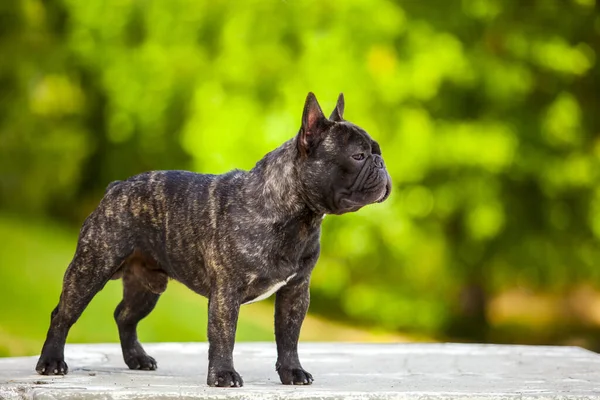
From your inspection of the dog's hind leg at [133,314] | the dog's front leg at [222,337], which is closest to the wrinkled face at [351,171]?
the dog's front leg at [222,337]

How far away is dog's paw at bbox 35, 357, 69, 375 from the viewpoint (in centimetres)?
559

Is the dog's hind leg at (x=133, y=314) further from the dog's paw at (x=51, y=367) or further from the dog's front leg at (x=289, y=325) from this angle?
the dog's front leg at (x=289, y=325)

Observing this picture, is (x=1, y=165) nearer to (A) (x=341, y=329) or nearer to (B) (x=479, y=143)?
(A) (x=341, y=329)

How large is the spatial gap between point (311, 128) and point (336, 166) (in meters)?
0.24

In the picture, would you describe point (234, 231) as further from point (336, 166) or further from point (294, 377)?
point (294, 377)

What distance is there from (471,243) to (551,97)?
2325mm

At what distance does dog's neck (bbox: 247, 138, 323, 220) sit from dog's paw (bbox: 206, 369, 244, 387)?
0.89m

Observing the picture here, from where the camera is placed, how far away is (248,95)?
12.4 m

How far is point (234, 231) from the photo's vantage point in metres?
5.04

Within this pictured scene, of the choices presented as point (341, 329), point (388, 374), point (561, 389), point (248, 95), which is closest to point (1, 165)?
point (248, 95)

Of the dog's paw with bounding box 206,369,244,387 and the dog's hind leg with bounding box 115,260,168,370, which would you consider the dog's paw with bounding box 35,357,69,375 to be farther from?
the dog's paw with bounding box 206,369,244,387

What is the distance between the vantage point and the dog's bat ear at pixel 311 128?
4926 mm

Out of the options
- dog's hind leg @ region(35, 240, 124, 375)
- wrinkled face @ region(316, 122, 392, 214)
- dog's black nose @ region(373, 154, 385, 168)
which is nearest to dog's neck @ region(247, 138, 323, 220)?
wrinkled face @ region(316, 122, 392, 214)

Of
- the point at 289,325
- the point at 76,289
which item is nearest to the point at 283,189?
the point at 289,325
